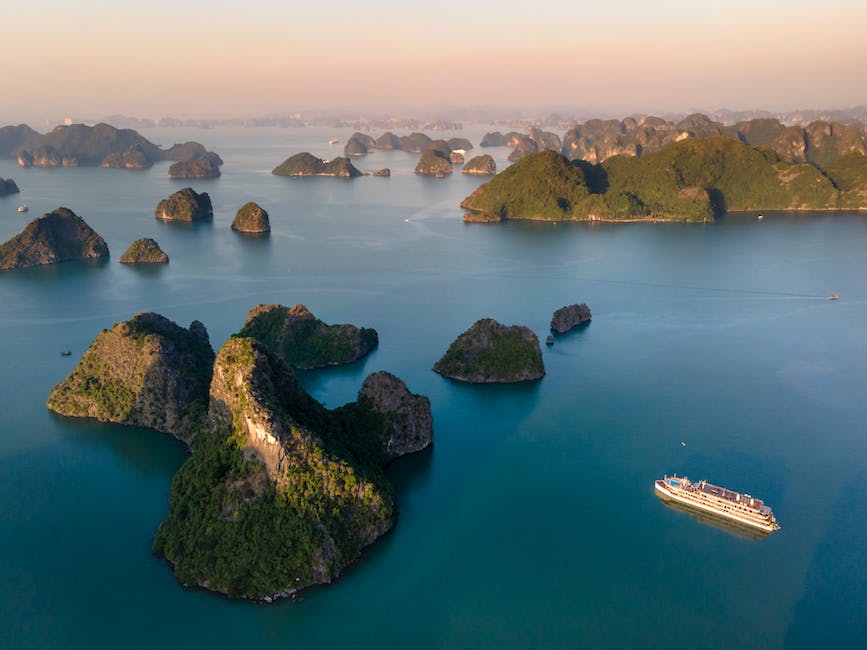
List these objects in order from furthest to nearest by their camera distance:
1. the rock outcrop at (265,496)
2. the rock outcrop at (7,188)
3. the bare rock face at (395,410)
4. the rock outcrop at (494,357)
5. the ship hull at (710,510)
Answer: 1. the rock outcrop at (7,188)
2. the rock outcrop at (494,357)
3. the bare rock face at (395,410)
4. the ship hull at (710,510)
5. the rock outcrop at (265,496)

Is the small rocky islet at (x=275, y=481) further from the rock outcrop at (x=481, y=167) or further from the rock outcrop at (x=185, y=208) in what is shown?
the rock outcrop at (x=481, y=167)

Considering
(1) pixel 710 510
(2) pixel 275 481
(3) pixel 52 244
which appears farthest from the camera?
(3) pixel 52 244

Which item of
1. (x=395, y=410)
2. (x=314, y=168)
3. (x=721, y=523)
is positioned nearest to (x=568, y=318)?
(x=395, y=410)

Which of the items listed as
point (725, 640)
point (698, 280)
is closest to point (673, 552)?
point (725, 640)

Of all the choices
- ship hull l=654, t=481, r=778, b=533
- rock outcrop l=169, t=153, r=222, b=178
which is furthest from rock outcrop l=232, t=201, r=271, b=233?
ship hull l=654, t=481, r=778, b=533

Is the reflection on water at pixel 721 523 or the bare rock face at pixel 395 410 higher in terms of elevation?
the bare rock face at pixel 395 410

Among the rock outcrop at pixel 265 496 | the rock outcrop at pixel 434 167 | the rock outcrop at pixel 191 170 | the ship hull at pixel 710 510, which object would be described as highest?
the rock outcrop at pixel 434 167

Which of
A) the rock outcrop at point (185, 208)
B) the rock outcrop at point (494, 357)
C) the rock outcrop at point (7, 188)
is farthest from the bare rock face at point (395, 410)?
the rock outcrop at point (7, 188)

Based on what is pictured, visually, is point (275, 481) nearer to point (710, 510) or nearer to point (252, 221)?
point (710, 510)
